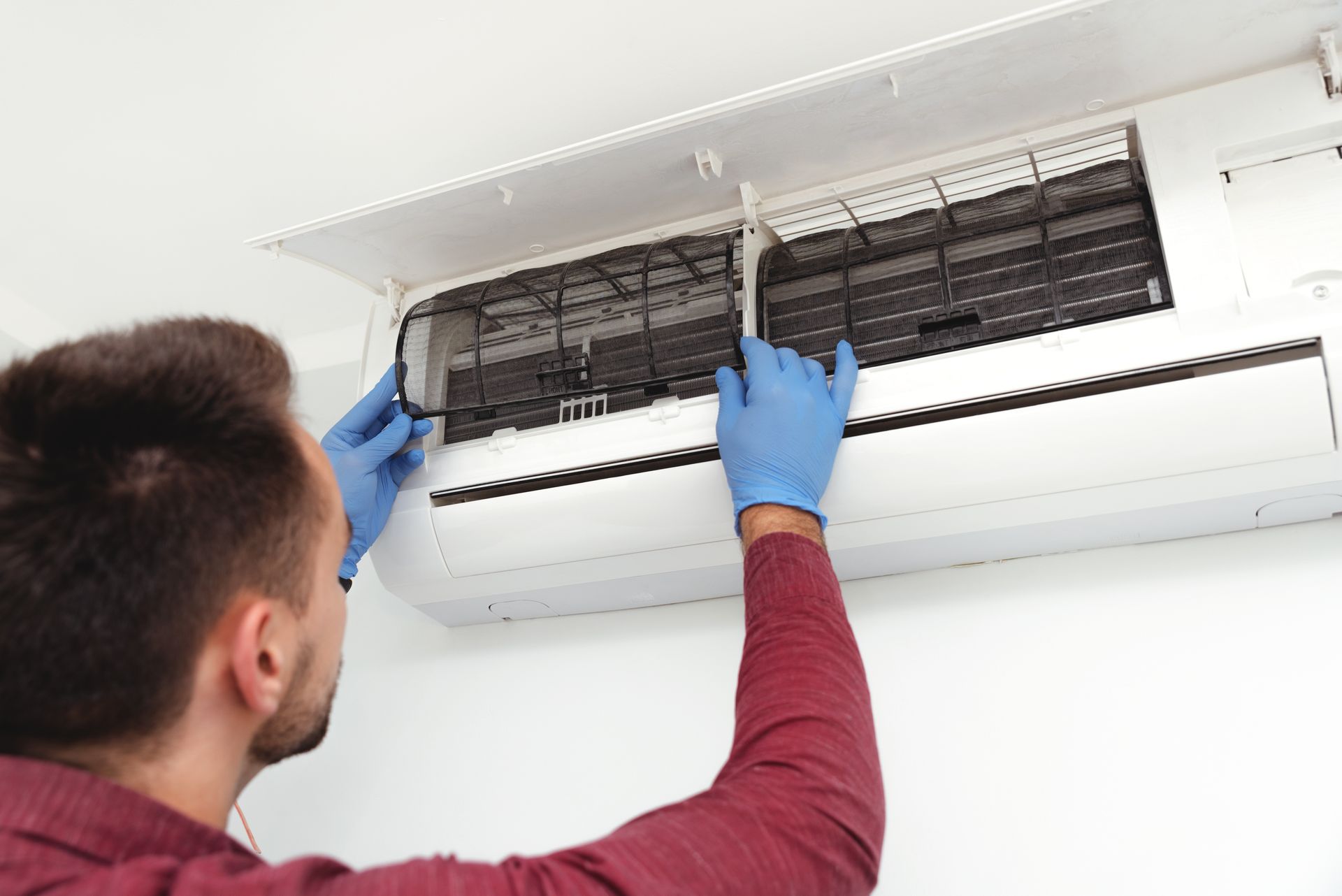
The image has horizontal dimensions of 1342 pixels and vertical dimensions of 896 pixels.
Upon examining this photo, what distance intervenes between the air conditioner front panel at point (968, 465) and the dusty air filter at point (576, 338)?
11cm

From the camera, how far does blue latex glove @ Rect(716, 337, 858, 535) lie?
110 centimetres

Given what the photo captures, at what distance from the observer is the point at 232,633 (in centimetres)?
76

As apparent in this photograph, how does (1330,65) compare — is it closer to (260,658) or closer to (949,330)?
(949,330)

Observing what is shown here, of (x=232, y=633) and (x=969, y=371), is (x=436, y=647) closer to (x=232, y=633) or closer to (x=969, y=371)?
(x=232, y=633)

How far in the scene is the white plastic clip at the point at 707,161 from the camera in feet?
4.21

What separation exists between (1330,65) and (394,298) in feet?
4.27

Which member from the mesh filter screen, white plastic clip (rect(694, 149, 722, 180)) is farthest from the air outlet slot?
white plastic clip (rect(694, 149, 722, 180))

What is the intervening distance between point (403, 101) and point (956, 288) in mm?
932

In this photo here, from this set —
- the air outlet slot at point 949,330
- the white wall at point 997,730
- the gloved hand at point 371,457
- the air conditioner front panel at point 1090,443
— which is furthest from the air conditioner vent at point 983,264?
the gloved hand at point 371,457

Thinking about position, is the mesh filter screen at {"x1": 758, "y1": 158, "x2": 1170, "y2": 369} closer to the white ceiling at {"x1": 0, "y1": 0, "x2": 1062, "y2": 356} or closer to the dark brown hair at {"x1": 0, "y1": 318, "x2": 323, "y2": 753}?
the white ceiling at {"x1": 0, "y1": 0, "x2": 1062, "y2": 356}

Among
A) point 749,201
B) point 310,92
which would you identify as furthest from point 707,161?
point 310,92

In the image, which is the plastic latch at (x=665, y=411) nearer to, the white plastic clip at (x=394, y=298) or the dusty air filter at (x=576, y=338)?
the dusty air filter at (x=576, y=338)

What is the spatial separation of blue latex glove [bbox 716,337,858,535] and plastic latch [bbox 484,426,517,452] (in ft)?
1.02

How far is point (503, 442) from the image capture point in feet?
4.41
